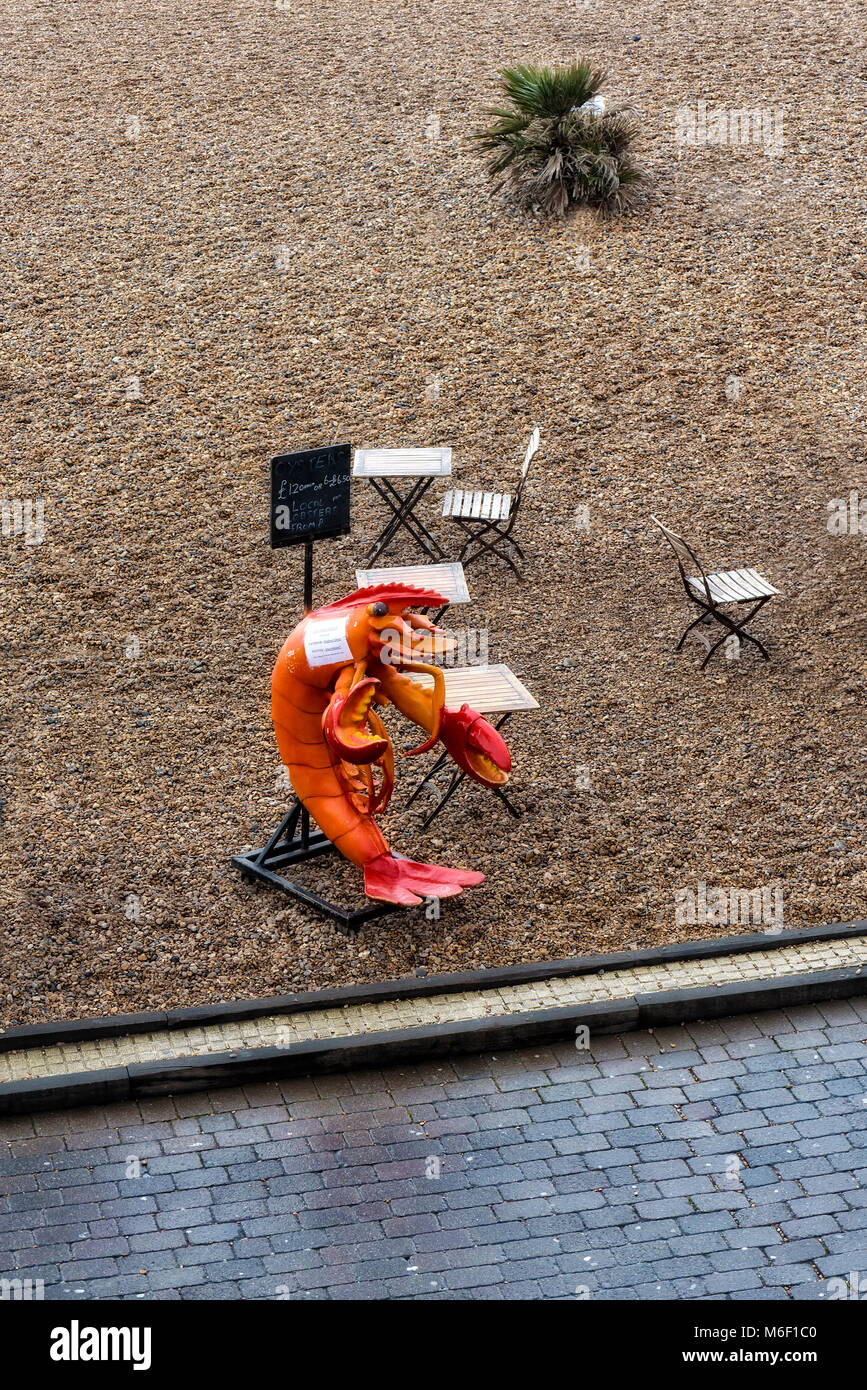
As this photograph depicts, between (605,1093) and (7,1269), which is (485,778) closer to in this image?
(605,1093)

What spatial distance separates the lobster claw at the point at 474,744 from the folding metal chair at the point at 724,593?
271 centimetres

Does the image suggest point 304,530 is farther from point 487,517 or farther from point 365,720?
point 487,517

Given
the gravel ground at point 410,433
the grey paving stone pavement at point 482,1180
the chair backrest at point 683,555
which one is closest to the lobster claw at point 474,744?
the gravel ground at point 410,433

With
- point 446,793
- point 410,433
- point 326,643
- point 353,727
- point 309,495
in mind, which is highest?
point 410,433

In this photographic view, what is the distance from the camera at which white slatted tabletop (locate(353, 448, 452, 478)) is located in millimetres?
10664

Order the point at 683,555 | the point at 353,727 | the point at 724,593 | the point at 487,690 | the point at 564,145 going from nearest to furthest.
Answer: the point at 353,727, the point at 487,690, the point at 724,593, the point at 683,555, the point at 564,145

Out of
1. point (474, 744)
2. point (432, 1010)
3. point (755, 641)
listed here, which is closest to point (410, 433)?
point (755, 641)

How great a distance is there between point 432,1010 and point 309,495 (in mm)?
2772

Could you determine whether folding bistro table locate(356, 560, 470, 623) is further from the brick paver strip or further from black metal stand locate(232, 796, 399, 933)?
the brick paver strip

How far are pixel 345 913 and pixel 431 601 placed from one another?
1.72 m

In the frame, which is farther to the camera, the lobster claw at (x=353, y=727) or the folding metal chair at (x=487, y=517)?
the folding metal chair at (x=487, y=517)

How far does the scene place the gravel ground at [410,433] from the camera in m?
8.44

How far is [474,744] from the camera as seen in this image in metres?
7.90

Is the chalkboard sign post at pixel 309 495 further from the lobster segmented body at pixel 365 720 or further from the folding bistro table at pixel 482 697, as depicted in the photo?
the folding bistro table at pixel 482 697
